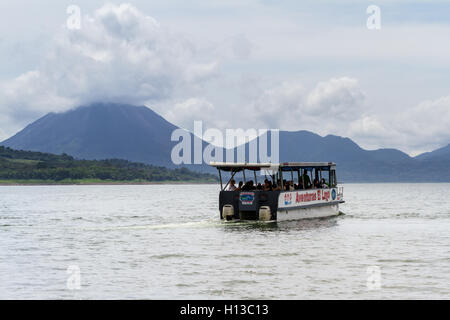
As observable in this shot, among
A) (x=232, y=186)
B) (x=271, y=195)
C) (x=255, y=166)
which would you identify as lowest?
(x=271, y=195)

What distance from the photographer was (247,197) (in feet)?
135

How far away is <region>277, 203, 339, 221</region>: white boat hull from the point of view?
41591 mm

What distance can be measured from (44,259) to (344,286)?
12.7 metres

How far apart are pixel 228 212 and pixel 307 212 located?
599 centimetres

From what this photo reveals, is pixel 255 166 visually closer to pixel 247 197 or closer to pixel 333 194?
pixel 247 197

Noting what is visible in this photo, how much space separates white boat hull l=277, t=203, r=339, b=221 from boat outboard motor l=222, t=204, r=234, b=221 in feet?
9.57

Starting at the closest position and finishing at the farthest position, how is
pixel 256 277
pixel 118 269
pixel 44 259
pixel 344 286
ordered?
pixel 344 286 < pixel 256 277 < pixel 118 269 < pixel 44 259

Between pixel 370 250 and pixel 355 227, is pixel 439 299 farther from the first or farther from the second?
pixel 355 227

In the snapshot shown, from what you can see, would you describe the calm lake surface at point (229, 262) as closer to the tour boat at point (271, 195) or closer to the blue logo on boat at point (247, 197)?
the tour boat at point (271, 195)

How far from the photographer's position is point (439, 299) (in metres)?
18.8

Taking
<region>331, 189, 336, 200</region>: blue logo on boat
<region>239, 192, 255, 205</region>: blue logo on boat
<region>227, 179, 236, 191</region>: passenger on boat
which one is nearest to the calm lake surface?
<region>239, 192, 255, 205</region>: blue logo on boat

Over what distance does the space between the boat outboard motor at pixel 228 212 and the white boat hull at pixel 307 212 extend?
2917mm

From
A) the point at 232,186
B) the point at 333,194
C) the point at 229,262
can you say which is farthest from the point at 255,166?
the point at 229,262
